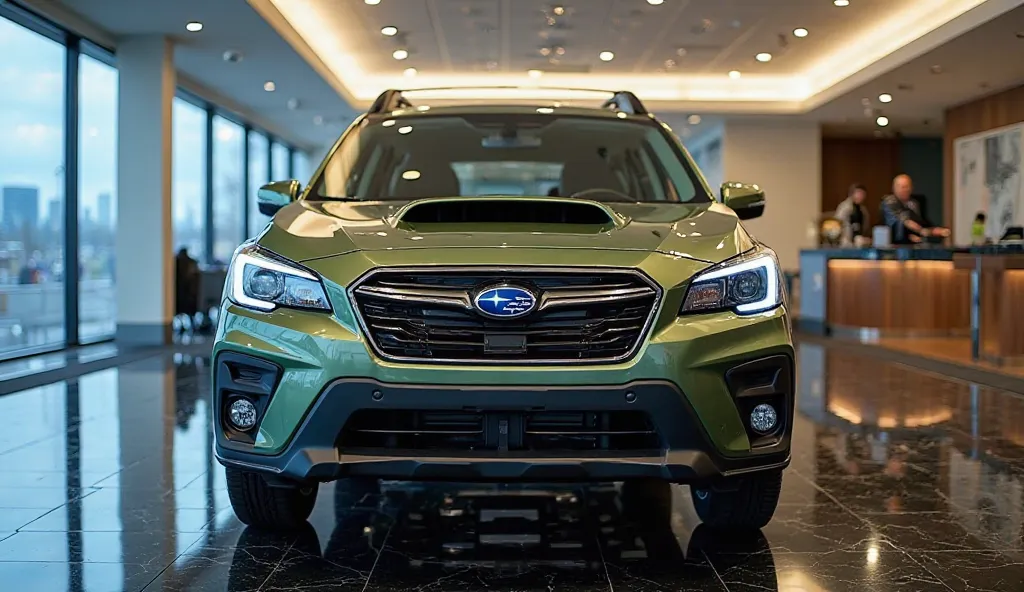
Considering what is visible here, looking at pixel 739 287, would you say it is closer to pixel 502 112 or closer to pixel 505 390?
pixel 505 390

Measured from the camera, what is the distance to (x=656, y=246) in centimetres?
255

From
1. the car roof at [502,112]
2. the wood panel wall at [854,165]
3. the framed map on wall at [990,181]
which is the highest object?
the wood panel wall at [854,165]

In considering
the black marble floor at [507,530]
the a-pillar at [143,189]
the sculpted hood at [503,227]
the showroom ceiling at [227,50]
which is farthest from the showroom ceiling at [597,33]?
the sculpted hood at [503,227]

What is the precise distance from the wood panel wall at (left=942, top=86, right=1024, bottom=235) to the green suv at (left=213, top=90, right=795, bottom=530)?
1369cm

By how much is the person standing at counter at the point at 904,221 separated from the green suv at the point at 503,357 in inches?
395

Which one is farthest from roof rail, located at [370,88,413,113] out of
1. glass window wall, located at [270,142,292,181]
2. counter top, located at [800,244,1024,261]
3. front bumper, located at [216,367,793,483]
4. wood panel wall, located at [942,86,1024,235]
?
glass window wall, located at [270,142,292,181]

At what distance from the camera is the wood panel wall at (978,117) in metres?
14.5

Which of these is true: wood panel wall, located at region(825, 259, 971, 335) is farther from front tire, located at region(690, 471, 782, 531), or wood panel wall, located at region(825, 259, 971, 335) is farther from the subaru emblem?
the subaru emblem

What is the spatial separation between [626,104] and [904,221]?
8863 mm

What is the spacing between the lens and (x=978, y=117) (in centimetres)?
1553

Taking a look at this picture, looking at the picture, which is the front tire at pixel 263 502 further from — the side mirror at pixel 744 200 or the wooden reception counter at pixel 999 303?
the wooden reception counter at pixel 999 303

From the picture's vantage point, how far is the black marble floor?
107 inches

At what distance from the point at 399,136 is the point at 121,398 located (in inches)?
154

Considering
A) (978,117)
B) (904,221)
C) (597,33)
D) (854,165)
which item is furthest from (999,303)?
(854,165)
